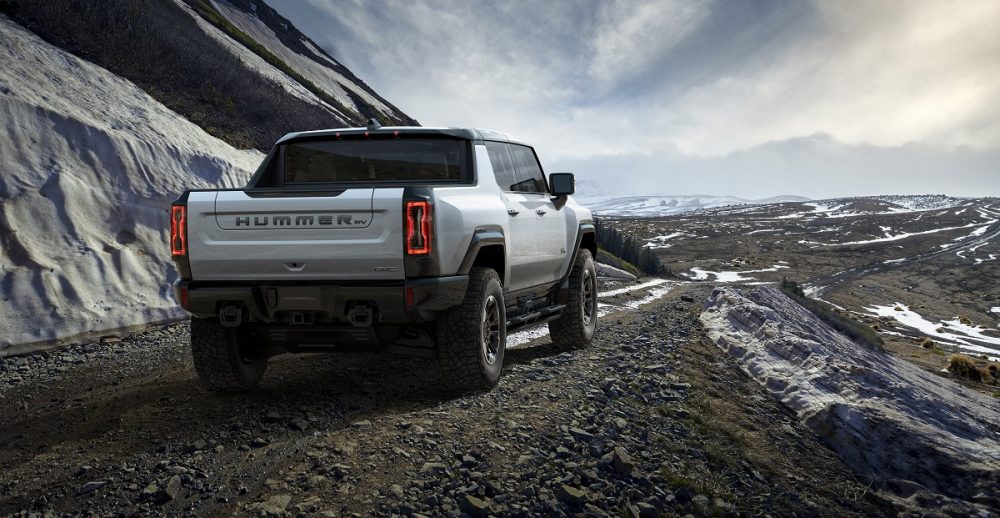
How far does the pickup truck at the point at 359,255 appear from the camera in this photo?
4328 millimetres

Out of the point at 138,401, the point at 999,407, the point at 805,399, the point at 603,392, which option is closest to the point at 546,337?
the point at 603,392

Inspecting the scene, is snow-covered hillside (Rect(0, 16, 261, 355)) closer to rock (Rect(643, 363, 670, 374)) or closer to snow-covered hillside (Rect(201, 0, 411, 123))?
rock (Rect(643, 363, 670, 374))

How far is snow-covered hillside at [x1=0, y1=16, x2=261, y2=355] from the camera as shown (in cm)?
782

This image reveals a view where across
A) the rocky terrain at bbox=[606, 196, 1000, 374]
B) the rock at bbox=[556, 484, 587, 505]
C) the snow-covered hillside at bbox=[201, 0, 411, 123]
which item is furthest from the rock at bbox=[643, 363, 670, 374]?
the snow-covered hillside at bbox=[201, 0, 411, 123]

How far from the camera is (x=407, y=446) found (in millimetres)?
3961

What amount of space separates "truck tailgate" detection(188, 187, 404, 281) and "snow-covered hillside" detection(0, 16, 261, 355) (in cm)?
454

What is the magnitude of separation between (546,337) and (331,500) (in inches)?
213

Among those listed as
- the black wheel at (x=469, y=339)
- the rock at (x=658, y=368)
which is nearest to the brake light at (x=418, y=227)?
the black wheel at (x=469, y=339)

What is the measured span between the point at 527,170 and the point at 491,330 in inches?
93.3

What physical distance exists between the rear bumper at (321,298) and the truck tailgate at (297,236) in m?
0.08

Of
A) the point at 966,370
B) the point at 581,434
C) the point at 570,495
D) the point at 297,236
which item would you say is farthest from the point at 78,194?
the point at 966,370

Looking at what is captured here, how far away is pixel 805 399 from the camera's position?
223 inches

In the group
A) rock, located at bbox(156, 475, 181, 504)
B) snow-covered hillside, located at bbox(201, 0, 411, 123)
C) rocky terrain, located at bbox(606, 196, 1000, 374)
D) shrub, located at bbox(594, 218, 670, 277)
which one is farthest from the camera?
shrub, located at bbox(594, 218, 670, 277)

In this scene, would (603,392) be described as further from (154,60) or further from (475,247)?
(154,60)
